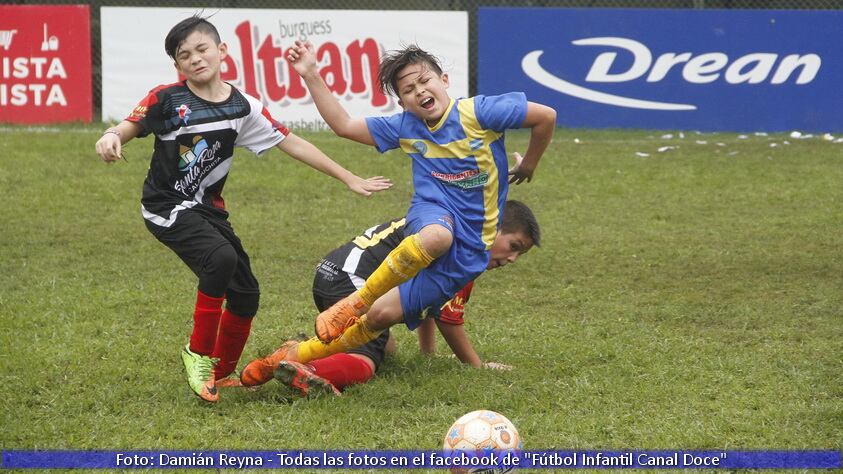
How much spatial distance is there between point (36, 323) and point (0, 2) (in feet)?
28.7

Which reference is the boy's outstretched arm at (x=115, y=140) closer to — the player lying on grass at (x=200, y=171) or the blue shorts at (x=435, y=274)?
the player lying on grass at (x=200, y=171)

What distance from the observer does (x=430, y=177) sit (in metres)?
4.60

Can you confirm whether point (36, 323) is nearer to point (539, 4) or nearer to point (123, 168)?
point (123, 168)

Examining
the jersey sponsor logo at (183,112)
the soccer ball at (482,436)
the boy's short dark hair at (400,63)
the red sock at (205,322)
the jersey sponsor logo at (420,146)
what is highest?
the boy's short dark hair at (400,63)

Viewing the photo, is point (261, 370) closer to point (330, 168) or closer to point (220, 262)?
point (220, 262)

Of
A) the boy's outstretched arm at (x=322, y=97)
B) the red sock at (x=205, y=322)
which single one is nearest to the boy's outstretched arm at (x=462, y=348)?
the boy's outstretched arm at (x=322, y=97)

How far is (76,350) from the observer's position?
516 cm

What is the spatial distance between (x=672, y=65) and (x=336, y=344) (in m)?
9.59

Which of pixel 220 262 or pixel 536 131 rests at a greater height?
pixel 536 131

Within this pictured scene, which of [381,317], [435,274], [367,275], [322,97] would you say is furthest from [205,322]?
[322,97]

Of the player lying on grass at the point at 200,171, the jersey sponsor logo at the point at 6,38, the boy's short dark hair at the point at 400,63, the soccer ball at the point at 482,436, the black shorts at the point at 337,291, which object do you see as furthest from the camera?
the jersey sponsor logo at the point at 6,38

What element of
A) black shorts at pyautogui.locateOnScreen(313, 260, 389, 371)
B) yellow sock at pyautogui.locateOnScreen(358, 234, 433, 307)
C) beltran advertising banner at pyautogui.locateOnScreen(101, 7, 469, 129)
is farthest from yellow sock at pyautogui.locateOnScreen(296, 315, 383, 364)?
beltran advertising banner at pyautogui.locateOnScreen(101, 7, 469, 129)

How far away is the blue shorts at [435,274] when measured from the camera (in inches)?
175

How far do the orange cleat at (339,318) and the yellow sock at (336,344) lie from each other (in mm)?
29
